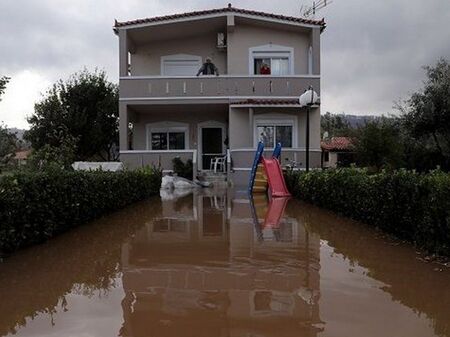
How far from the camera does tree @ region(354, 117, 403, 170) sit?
2908cm

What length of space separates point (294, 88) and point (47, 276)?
18.5 meters

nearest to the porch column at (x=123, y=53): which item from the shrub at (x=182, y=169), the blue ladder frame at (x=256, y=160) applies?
the shrub at (x=182, y=169)

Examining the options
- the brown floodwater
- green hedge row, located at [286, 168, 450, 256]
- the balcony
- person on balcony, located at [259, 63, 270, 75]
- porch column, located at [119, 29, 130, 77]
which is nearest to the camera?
the brown floodwater

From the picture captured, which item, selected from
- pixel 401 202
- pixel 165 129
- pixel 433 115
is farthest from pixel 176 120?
pixel 401 202

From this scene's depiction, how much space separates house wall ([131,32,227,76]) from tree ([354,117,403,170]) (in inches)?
394

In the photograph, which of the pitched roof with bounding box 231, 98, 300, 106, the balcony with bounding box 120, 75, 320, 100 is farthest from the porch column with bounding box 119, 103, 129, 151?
the pitched roof with bounding box 231, 98, 300, 106

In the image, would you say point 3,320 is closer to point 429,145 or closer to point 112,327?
point 112,327

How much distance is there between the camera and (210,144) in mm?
26266

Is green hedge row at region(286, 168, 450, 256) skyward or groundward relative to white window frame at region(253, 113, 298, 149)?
groundward

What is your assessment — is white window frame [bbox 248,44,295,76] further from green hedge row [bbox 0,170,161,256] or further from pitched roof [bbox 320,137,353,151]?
pitched roof [bbox 320,137,353,151]

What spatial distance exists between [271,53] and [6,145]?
17.0 meters

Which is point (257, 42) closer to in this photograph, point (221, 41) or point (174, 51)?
point (221, 41)

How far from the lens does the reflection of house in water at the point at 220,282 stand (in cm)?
433

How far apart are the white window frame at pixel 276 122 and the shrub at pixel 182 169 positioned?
3208 mm
